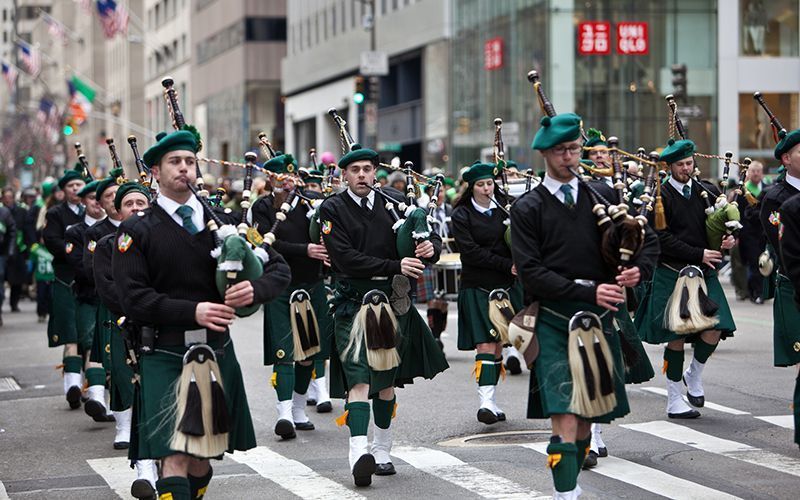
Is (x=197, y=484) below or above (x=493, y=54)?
below

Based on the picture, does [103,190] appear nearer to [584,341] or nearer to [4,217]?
[584,341]

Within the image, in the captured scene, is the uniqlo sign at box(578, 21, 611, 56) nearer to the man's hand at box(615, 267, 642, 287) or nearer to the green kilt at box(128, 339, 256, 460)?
the man's hand at box(615, 267, 642, 287)

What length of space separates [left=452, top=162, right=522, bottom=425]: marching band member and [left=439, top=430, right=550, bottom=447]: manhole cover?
3.40ft

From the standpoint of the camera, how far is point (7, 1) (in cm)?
17325

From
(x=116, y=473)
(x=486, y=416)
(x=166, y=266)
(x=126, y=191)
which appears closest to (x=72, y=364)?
(x=116, y=473)

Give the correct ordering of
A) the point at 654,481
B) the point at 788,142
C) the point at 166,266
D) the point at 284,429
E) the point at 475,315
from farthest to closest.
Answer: the point at 475,315
the point at 284,429
the point at 788,142
the point at 654,481
the point at 166,266

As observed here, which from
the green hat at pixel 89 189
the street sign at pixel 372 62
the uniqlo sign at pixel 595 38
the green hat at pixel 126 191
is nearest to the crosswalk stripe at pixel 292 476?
the green hat at pixel 126 191

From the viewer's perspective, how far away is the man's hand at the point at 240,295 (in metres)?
7.11

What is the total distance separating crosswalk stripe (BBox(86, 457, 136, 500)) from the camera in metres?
9.42

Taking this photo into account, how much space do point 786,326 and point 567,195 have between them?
3.10m

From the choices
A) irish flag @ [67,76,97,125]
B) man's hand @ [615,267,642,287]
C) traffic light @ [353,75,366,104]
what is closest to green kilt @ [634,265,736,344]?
man's hand @ [615,267,642,287]

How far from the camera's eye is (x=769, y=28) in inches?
1651

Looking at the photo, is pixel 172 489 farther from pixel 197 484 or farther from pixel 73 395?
pixel 73 395

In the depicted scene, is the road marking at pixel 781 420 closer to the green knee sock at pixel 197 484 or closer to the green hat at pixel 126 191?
the green hat at pixel 126 191
